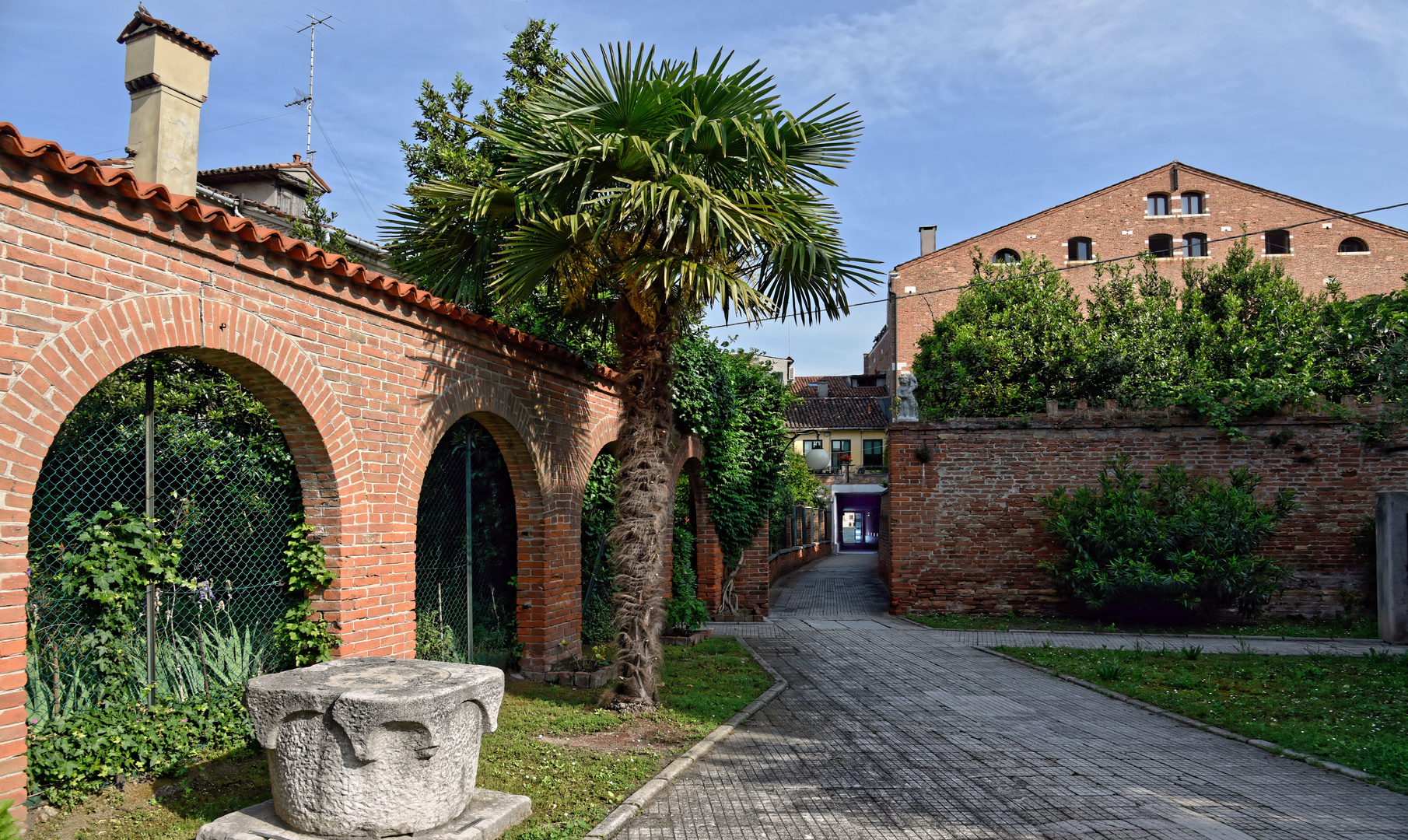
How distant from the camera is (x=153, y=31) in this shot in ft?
20.5

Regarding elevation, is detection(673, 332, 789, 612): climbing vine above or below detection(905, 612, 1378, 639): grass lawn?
above

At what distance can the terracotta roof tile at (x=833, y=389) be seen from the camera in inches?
1764

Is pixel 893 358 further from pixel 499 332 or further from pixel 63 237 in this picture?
pixel 63 237

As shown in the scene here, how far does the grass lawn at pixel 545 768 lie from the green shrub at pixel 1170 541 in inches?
272

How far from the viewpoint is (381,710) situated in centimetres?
381

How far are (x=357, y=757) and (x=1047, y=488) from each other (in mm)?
12601

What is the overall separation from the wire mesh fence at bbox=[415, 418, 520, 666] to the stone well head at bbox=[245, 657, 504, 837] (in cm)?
316

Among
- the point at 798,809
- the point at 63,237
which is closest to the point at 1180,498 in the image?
the point at 798,809

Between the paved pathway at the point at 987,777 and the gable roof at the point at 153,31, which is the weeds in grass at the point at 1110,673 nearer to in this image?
the paved pathway at the point at 987,777

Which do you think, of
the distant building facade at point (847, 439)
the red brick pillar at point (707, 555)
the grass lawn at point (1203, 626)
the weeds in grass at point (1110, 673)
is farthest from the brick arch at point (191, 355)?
the distant building facade at point (847, 439)

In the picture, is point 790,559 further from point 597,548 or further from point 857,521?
point 857,521

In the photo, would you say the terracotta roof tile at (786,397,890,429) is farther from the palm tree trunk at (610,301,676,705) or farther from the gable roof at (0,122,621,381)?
the gable roof at (0,122,621,381)

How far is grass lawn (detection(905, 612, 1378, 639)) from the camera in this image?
12609 mm

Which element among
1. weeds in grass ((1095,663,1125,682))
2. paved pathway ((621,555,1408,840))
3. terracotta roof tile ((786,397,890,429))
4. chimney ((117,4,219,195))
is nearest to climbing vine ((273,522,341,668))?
paved pathway ((621,555,1408,840))
